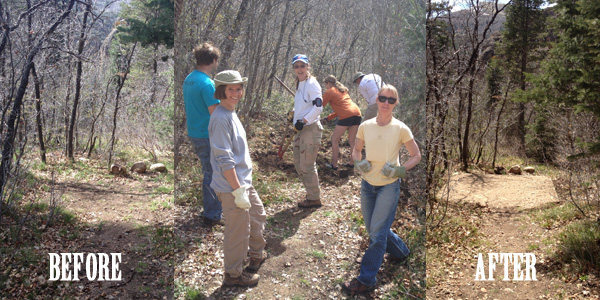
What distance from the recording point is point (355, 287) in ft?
10.5

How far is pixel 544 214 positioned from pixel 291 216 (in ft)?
19.4

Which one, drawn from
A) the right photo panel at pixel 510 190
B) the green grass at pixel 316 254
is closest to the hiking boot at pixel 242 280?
the green grass at pixel 316 254

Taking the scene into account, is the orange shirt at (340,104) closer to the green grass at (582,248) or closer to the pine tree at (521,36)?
the green grass at (582,248)

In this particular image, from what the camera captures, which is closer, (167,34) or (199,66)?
(199,66)

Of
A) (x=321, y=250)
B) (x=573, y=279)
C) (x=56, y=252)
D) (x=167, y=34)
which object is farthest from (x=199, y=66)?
(x=167, y=34)

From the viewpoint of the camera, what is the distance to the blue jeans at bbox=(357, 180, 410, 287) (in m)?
3.34

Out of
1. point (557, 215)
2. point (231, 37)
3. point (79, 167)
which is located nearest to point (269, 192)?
point (231, 37)

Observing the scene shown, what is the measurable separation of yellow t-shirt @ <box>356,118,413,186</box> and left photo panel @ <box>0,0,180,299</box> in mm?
1990

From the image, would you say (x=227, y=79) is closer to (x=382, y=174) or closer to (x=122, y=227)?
(x=382, y=174)

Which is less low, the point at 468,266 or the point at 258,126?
the point at 258,126

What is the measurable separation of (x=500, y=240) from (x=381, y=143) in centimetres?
481

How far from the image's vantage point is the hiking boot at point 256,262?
347 cm

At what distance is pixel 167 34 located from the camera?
Answer: 9.70m

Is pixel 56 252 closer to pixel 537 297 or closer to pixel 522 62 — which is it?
pixel 537 297
